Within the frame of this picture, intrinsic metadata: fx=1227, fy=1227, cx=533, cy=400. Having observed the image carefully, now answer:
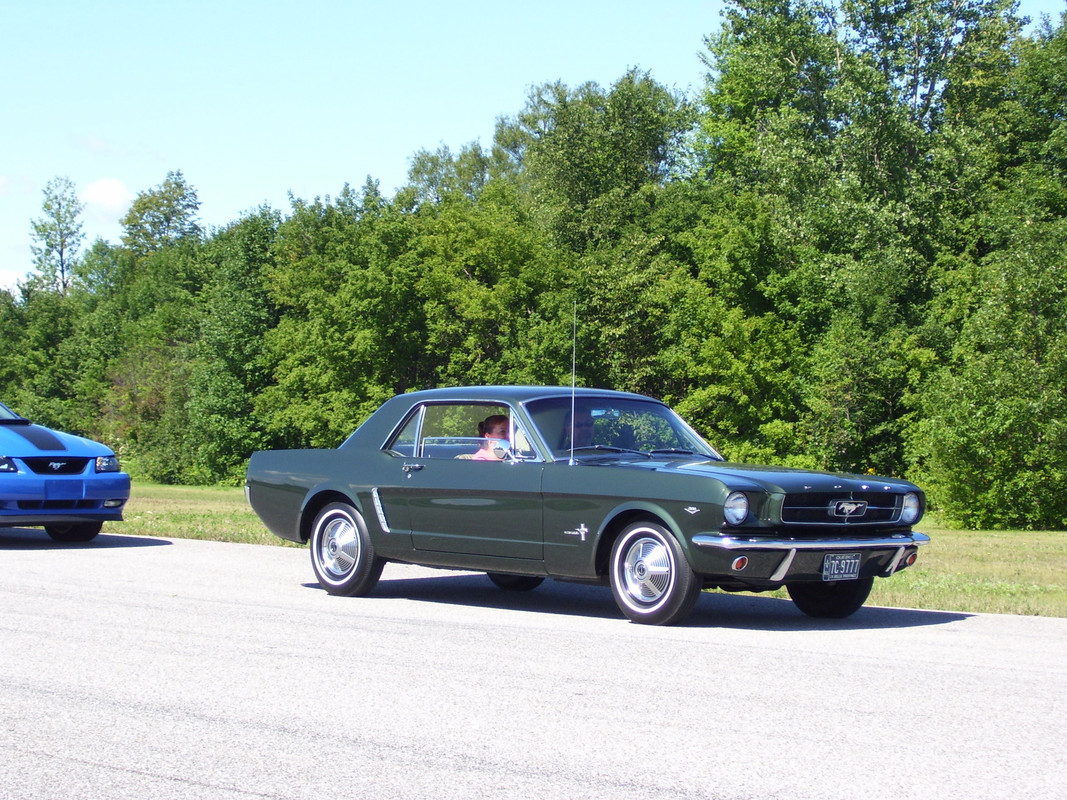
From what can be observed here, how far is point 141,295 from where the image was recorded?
267 feet

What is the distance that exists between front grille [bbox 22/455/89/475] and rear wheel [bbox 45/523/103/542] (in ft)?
2.83

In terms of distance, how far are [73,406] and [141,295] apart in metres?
8.47

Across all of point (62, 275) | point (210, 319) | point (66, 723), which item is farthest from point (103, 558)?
point (62, 275)

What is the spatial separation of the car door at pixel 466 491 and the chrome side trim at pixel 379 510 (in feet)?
0.56

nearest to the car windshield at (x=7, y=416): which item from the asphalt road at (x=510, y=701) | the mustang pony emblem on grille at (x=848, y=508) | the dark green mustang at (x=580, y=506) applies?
the dark green mustang at (x=580, y=506)

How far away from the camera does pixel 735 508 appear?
7598mm

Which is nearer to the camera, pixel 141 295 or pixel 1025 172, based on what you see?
pixel 1025 172

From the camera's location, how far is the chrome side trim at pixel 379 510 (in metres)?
9.34

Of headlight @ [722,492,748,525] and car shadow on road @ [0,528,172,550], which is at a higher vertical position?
headlight @ [722,492,748,525]

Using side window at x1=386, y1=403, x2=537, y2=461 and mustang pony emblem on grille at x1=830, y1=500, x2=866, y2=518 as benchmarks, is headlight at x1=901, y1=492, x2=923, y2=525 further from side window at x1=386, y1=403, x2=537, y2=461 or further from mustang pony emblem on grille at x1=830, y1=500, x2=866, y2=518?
side window at x1=386, y1=403, x2=537, y2=461

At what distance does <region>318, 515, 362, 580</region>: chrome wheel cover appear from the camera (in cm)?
957

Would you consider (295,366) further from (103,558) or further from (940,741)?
(940,741)

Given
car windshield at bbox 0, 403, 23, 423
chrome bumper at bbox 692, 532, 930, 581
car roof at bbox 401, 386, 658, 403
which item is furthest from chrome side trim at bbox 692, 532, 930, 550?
car windshield at bbox 0, 403, 23, 423

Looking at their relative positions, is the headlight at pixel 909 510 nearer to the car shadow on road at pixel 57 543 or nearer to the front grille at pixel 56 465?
the car shadow on road at pixel 57 543
